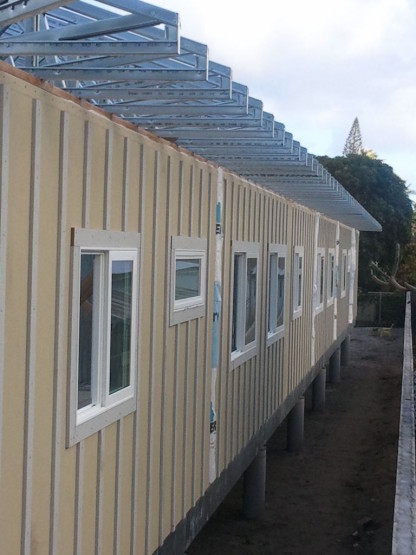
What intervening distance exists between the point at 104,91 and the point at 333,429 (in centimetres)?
1082

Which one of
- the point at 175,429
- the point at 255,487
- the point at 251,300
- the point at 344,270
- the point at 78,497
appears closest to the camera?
the point at 78,497

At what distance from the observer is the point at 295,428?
1182 centimetres

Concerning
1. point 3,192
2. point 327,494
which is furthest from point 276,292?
point 3,192

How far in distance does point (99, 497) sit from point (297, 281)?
727cm

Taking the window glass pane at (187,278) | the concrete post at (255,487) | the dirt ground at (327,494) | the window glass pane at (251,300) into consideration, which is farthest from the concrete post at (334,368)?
the window glass pane at (187,278)

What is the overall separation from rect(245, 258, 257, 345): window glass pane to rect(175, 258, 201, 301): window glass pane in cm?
184

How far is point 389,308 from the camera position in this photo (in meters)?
31.3

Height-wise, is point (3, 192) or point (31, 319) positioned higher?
point (3, 192)

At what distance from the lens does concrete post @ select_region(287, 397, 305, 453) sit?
11797 millimetres

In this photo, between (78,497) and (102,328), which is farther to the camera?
(102,328)

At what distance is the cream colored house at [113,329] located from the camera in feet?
9.71

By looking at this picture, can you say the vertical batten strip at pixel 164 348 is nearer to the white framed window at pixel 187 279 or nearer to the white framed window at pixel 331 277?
the white framed window at pixel 187 279

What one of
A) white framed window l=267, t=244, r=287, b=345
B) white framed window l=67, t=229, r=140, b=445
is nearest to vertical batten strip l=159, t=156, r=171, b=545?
white framed window l=67, t=229, r=140, b=445

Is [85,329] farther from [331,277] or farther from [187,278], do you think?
[331,277]
